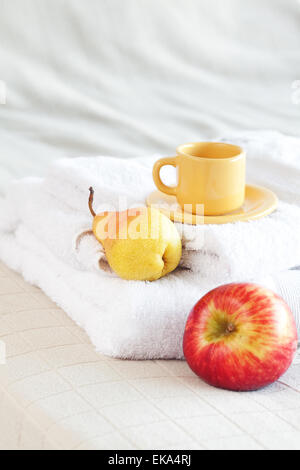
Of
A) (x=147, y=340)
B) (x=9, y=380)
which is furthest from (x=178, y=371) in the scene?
(x=9, y=380)

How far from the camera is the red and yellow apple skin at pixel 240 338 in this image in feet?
2.04

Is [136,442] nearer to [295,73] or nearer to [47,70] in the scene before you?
[47,70]

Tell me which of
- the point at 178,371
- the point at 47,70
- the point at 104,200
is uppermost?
the point at 47,70

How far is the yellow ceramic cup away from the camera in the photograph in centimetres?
78

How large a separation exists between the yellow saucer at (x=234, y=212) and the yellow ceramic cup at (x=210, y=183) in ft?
0.04

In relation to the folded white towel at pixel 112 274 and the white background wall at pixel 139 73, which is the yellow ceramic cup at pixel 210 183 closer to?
the folded white towel at pixel 112 274

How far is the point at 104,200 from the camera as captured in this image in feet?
2.77

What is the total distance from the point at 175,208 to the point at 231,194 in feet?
0.23
